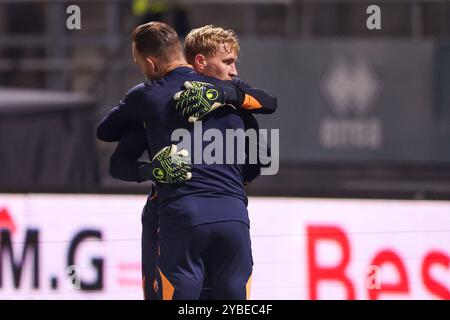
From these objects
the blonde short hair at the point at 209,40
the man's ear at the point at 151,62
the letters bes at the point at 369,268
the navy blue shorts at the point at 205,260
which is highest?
the blonde short hair at the point at 209,40

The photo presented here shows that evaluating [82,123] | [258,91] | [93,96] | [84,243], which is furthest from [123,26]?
[258,91]

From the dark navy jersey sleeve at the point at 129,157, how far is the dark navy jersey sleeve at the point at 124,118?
0.10ft

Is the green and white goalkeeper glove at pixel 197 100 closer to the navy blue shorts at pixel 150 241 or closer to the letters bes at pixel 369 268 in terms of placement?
the navy blue shorts at pixel 150 241

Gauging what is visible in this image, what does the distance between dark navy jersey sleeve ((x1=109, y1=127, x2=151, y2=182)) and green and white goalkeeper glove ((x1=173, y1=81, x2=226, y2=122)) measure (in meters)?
0.31

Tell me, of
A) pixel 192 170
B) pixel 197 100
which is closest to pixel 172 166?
pixel 192 170

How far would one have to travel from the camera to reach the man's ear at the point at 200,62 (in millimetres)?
4559

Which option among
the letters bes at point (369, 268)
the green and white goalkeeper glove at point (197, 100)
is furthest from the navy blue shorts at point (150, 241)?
the letters bes at point (369, 268)

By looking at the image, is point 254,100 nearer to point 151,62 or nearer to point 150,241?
point 151,62

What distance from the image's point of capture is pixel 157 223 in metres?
4.59

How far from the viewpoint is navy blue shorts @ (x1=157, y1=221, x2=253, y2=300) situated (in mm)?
4371

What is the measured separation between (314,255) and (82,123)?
19.0 feet

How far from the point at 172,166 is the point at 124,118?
1.06 ft

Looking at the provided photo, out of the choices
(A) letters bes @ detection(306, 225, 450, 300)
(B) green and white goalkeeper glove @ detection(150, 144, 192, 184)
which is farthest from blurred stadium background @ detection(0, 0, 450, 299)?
(B) green and white goalkeeper glove @ detection(150, 144, 192, 184)

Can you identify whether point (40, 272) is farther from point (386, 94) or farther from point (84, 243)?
point (386, 94)
